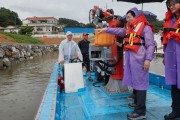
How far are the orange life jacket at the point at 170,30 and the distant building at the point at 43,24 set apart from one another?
298ft

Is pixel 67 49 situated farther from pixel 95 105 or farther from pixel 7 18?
pixel 7 18

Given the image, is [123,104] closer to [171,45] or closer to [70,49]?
[171,45]

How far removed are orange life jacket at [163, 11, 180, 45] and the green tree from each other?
6964 cm

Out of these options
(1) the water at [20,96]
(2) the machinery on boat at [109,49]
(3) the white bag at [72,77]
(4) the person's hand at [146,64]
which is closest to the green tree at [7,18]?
(1) the water at [20,96]

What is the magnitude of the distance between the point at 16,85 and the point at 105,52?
562 centimetres

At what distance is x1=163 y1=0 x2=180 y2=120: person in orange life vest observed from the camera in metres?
3.18

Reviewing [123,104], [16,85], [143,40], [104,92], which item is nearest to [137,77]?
[143,40]

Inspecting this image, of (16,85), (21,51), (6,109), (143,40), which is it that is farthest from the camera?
(21,51)

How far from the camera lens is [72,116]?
403 centimetres

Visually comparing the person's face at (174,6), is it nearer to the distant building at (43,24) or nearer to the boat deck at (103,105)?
the boat deck at (103,105)

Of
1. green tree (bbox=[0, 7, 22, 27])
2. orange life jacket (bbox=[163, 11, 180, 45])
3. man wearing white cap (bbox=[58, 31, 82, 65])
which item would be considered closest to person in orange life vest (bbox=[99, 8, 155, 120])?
orange life jacket (bbox=[163, 11, 180, 45])

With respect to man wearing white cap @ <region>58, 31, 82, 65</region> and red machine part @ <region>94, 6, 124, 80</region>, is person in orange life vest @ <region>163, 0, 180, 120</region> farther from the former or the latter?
man wearing white cap @ <region>58, 31, 82, 65</region>

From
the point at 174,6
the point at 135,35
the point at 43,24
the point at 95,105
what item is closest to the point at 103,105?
the point at 95,105

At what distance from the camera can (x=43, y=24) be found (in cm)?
9600
